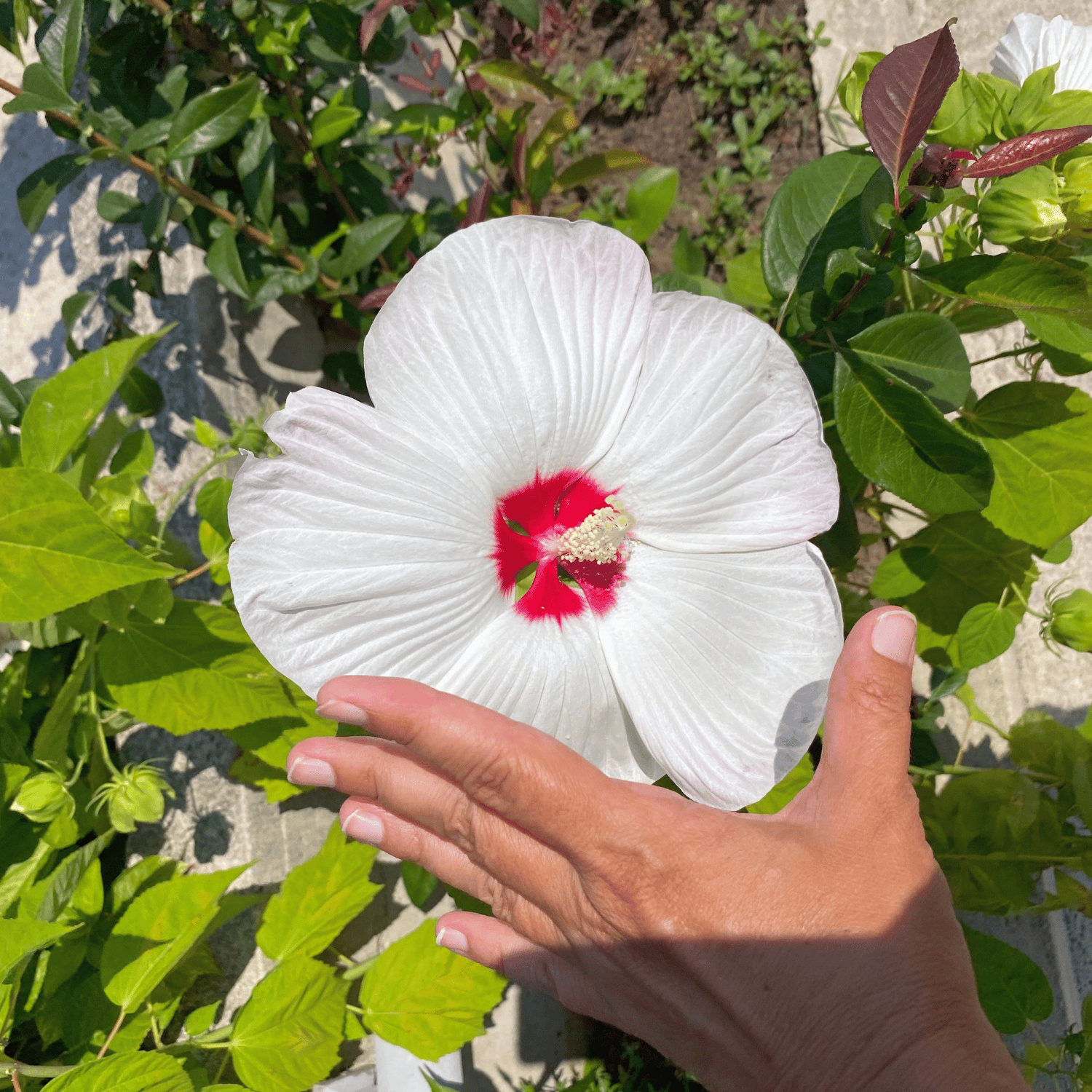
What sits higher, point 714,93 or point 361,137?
point 361,137

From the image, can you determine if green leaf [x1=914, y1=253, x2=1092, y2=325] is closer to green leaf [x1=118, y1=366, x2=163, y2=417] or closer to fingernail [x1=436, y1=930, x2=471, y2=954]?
fingernail [x1=436, y1=930, x2=471, y2=954]

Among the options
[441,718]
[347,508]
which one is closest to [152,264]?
[347,508]

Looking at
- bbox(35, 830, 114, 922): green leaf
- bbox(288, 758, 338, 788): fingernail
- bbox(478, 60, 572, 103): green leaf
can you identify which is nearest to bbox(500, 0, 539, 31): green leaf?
bbox(478, 60, 572, 103): green leaf

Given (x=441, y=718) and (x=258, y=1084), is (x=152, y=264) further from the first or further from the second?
(x=258, y=1084)

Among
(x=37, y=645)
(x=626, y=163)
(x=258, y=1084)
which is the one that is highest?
(x=626, y=163)

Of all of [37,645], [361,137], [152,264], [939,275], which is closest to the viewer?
[939,275]

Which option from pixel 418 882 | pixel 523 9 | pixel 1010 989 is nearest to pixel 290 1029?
pixel 418 882
